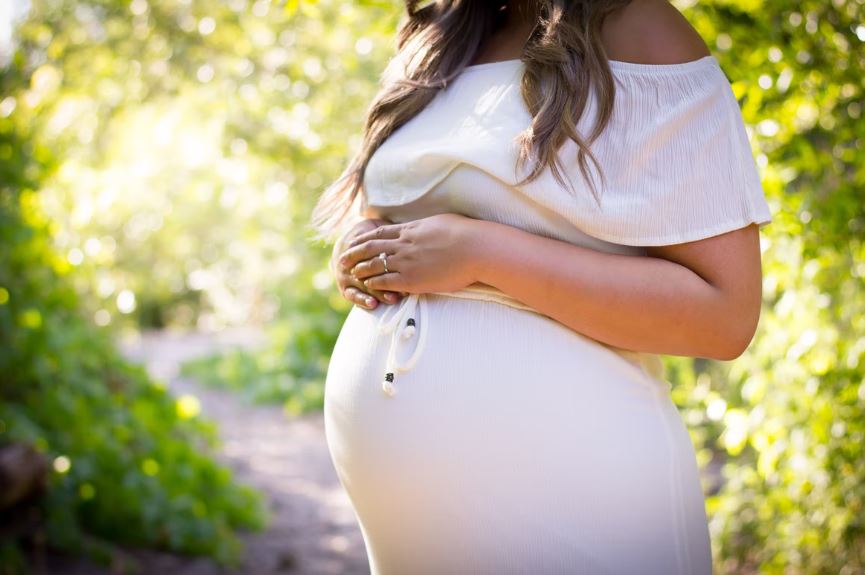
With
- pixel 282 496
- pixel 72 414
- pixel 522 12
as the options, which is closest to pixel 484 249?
pixel 522 12

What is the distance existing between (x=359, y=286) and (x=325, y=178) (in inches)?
140

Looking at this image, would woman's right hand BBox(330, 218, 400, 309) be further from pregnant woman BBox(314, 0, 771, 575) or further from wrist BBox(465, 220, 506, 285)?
wrist BBox(465, 220, 506, 285)

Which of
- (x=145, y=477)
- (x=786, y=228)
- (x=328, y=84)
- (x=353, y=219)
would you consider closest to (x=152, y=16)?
(x=328, y=84)

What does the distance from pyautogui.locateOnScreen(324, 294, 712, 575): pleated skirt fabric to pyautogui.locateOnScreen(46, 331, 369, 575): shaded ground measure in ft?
9.59

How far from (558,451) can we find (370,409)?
1.24 ft

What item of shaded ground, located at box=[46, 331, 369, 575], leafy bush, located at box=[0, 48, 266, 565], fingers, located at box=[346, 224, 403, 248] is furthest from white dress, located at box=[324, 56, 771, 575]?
shaded ground, located at box=[46, 331, 369, 575]

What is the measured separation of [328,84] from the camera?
4719mm

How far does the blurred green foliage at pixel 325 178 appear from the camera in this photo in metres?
2.40

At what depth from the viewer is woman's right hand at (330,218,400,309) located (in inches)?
63.9

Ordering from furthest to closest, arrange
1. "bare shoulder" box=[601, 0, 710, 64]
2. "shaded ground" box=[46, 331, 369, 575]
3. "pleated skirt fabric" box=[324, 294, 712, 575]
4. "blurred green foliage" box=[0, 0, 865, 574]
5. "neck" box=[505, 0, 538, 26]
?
"shaded ground" box=[46, 331, 369, 575] → "blurred green foliage" box=[0, 0, 865, 574] → "neck" box=[505, 0, 538, 26] → "bare shoulder" box=[601, 0, 710, 64] → "pleated skirt fabric" box=[324, 294, 712, 575]

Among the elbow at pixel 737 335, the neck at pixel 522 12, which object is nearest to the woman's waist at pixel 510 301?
the elbow at pixel 737 335

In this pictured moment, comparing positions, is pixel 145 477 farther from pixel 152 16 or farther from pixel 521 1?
pixel 521 1

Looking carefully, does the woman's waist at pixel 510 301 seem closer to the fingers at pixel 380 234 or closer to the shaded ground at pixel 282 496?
the fingers at pixel 380 234

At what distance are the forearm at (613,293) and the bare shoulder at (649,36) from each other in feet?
1.25
